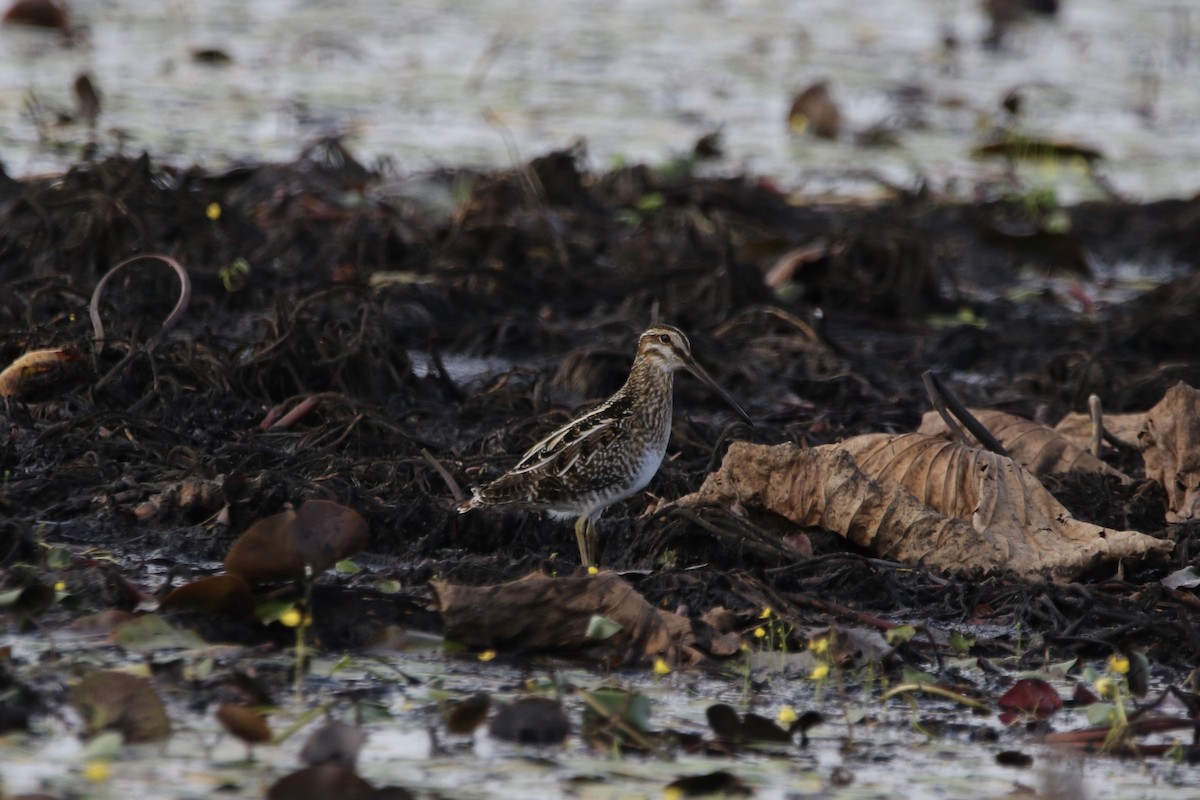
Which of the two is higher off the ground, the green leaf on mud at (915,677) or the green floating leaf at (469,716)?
the green floating leaf at (469,716)

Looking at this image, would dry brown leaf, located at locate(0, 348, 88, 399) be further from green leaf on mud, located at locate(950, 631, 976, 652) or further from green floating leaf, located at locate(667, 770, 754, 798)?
green floating leaf, located at locate(667, 770, 754, 798)

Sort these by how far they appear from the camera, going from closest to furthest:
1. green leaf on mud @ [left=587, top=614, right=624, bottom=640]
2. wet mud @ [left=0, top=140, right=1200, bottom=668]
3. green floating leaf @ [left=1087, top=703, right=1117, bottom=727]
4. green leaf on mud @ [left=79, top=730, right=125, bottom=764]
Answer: green leaf on mud @ [left=79, top=730, right=125, bottom=764], green floating leaf @ [left=1087, top=703, right=1117, bottom=727], green leaf on mud @ [left=587, top=614, right=624, bottom=640], wet mud @ [left=0, top=140, right=1200, bottom=668]

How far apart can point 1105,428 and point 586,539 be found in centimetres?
221

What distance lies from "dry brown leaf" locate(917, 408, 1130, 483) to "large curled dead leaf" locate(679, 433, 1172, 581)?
67 cm

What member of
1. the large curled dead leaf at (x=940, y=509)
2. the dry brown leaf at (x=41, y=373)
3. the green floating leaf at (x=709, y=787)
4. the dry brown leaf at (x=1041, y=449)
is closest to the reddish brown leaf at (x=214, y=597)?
the green floating leaf at (x=709, y=787)

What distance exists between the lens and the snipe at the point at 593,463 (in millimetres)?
5219

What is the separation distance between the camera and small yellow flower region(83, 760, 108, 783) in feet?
11.5

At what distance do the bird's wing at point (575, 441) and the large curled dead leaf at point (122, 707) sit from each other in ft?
5.75

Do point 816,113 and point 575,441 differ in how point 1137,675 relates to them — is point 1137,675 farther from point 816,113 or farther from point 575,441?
point 816,113

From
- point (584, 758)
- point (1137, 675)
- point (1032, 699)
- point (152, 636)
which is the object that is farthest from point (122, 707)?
point (1137, 675)

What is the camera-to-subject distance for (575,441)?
5.41 meters

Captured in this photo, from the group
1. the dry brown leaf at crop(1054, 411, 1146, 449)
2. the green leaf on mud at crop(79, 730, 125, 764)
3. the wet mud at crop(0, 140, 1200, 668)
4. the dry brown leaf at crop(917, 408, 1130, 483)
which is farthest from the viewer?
the dry brown leaf at crop(1054, 411, 1146, 449)

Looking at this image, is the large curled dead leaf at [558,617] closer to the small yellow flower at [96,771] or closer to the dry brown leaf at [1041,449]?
the small yellow flower at [96,771]

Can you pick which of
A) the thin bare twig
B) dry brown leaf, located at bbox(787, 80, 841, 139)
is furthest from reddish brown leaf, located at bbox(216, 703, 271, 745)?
dry brown leaf, located at bbox(787, 80, 841, 139)
